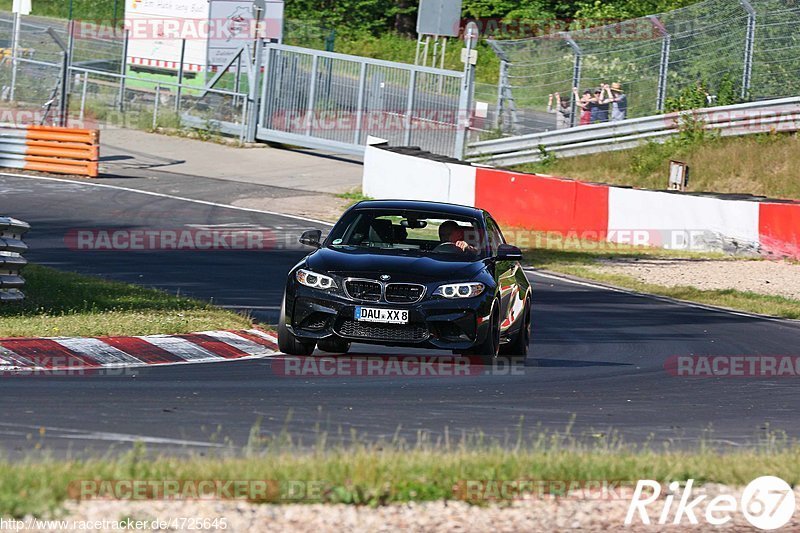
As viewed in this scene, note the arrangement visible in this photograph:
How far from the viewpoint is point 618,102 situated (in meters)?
31.3

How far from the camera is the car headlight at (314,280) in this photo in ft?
36.3

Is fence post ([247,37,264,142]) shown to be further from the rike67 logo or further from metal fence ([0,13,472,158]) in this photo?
the rike67 logo

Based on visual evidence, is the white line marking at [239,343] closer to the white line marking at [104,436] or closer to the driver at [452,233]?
the driver at [452,233]

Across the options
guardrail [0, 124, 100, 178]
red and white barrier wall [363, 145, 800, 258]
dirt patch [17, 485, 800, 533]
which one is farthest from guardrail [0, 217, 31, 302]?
guardrail [0, 124, 100, 178]

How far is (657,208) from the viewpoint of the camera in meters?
23.1

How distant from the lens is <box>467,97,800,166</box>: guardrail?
29.4m

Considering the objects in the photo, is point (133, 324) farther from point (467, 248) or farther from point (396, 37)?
point (396, 37)

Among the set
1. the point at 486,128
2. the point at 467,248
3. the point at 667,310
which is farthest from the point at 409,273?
the point at 486,128

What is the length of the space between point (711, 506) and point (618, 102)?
83.5 ft

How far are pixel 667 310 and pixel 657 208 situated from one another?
6202mm

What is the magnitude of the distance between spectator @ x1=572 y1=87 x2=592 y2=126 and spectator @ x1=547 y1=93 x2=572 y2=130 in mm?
272

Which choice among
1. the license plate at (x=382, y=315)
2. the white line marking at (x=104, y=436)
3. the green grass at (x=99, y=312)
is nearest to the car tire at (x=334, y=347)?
the license plate at (x=382, y=315)

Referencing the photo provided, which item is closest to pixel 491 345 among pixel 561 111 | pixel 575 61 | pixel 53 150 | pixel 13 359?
pixel 13 359

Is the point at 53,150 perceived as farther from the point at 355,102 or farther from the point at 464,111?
the point at 464,111
